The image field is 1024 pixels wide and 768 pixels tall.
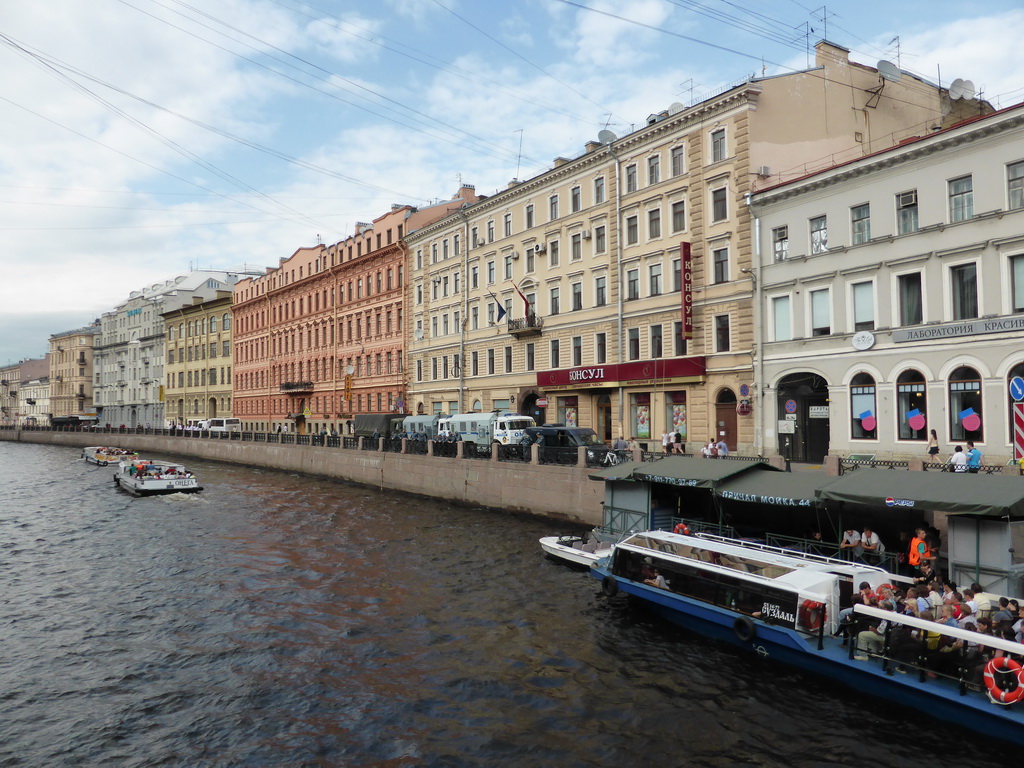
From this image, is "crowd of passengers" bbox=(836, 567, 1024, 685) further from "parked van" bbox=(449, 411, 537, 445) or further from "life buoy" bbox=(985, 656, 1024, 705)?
"parked van" bbox=(449, 411, 537, 445)

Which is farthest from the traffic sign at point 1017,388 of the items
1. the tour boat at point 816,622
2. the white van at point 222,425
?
the white van at point 222,425

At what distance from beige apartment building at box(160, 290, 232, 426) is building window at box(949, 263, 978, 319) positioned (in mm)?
80577

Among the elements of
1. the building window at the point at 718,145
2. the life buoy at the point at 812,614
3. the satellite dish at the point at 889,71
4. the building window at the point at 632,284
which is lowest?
the life buoy at the point at 812,614

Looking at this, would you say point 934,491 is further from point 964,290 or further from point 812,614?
point 964,290

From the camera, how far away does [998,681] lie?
11492mm

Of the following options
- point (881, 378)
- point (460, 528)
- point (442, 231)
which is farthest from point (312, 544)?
point (442, 231)

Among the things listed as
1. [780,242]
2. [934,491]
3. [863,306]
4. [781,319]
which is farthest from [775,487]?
[780,242]

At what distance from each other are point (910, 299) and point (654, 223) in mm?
13992

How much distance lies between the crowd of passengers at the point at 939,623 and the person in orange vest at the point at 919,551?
74.5 inches

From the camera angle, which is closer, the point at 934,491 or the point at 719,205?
the point at 934,491

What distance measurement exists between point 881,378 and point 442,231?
34985 mm

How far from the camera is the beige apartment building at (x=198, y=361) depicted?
92375mm

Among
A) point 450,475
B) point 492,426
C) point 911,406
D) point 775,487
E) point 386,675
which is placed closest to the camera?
point 386,675

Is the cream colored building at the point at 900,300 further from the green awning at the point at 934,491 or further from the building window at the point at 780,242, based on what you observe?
the green awning at the point at 934,491
